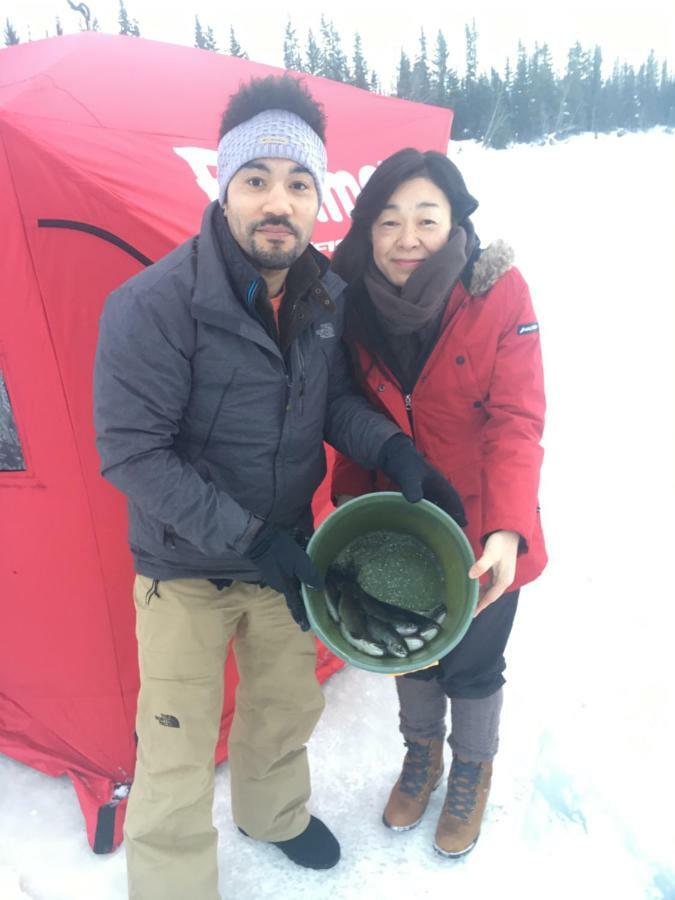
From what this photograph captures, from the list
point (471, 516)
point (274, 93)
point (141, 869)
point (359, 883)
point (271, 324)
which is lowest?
point (359, 883)

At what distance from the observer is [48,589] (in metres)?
2.06

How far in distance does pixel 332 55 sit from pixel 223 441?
58.1 meters

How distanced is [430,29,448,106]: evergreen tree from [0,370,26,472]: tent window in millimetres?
50847

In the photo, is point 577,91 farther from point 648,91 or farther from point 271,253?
point 271,253

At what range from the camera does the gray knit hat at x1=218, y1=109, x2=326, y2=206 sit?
A: 4.96ft

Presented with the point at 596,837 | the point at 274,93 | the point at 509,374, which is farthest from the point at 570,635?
the point at 274,93

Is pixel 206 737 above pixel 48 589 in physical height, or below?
below

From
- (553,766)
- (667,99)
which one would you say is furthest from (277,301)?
(667,99)

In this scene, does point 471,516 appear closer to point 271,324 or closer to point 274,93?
point 271,324

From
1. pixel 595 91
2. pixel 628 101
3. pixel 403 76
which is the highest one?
pixel 403 76

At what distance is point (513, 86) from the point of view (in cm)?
4934

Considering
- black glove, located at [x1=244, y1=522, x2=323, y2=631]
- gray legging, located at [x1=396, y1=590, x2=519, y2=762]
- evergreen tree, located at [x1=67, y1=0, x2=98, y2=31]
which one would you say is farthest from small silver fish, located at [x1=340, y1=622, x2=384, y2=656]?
evergreen tree, located at [x1=67, y1=0, x2=98, y2=31]

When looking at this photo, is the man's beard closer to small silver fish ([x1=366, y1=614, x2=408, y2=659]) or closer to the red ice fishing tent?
the red ice fishing tent

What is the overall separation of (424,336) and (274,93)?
2.32 ft
